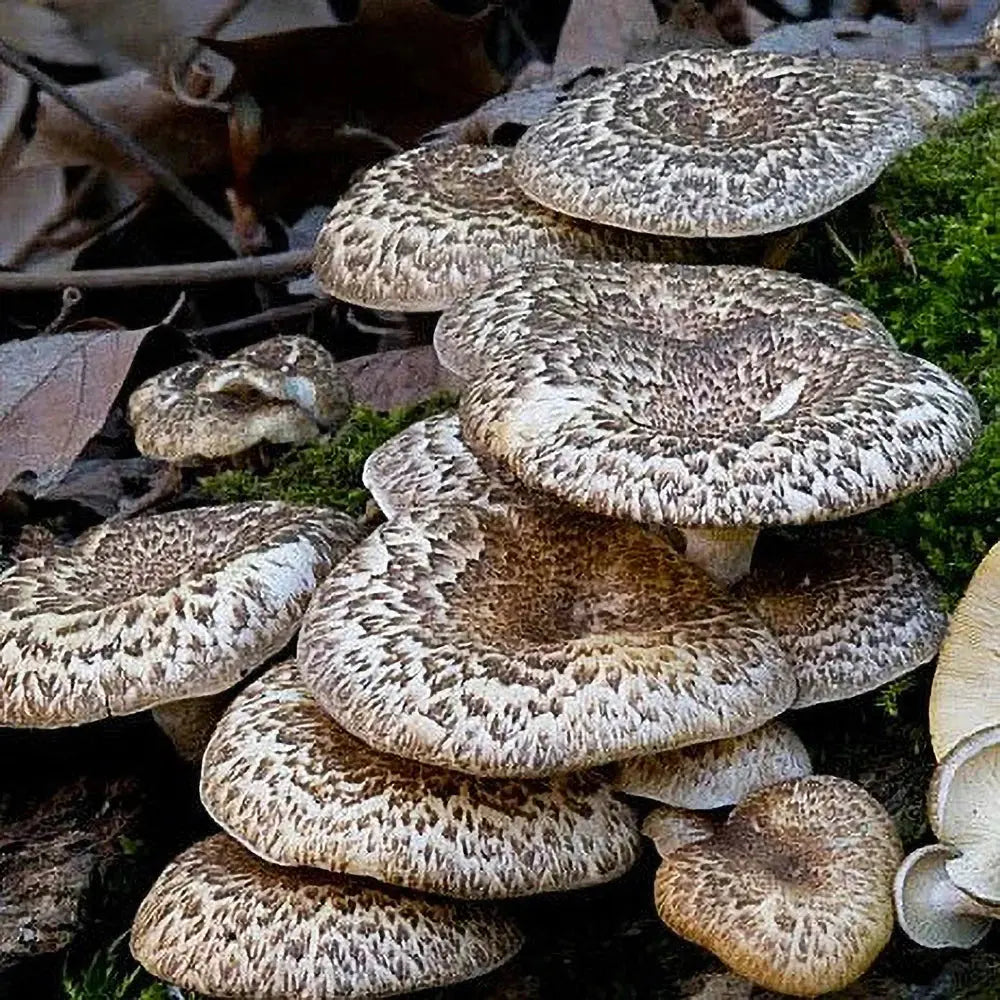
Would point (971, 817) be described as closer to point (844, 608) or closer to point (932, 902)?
point (932, 902)

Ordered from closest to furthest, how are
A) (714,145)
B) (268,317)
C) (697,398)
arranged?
1. (697,398)
2. (714,145)
3. (268,317)

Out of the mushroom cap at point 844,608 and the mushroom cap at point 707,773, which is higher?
the mushroom cap at point 844,608

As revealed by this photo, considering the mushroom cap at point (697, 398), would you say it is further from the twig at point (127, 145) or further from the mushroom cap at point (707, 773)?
the twig at point (127, 145)

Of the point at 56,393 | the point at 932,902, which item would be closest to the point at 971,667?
the point at 932,902

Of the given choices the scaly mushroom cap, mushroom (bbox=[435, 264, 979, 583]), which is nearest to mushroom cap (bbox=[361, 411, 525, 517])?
mushroom (bbox=[435, 264, 979, 583])

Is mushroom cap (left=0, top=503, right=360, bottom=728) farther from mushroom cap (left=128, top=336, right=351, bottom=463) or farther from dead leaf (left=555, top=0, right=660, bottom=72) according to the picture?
dead leaf (left=555, top=0, right=660, bottom=72)

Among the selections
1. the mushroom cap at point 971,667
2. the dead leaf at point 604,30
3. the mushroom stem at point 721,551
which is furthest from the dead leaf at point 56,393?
the dead leaf at point 604,30

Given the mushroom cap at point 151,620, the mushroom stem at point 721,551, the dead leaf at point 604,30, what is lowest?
the dead leaf at point 604,30
